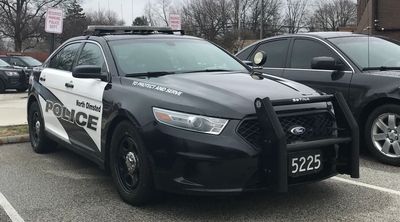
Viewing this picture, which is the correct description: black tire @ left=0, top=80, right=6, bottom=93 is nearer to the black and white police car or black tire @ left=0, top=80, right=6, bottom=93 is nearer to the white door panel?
the white door panel

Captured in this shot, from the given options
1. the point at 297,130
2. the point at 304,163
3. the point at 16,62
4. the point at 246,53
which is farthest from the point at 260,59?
the point at 16,62

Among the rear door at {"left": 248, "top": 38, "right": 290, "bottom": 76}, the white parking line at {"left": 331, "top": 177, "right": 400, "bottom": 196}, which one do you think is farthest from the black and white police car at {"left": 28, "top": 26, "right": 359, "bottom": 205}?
the rear door at {"left": 248, "top": 38, "right": 290, "bottom": 76}

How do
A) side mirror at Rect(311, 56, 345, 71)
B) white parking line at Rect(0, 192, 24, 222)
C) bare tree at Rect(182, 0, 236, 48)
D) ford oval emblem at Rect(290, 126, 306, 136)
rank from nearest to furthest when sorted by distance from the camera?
ford oval emblem at Rect(290, 126, 306, 136) → white parking line at Rect(0, 192, 24, 222) → side mirror at Rect(311, 56, 345, 71) → bare tree at Rect(182, 0, 236, 48)

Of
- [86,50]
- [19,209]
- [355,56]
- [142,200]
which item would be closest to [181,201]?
[142,200]

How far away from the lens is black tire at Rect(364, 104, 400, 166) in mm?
6020

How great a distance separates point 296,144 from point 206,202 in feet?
3.64

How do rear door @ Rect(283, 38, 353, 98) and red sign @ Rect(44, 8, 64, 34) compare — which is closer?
rear door @ Rect(283, 38, 353, 98)

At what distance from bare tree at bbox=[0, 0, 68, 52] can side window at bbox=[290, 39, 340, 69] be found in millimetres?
47100

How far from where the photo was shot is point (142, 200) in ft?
14.7

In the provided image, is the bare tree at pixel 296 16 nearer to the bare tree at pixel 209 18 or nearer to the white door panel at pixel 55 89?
the bare tree at pixel 209 18

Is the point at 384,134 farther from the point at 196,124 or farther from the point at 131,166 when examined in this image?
the point at 131,166

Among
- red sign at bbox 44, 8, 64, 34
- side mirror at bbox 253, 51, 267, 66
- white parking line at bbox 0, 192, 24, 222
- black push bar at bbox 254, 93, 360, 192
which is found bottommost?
white parking line at bbox 0, 192, 24, 222

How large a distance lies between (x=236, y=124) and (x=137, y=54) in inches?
69.2

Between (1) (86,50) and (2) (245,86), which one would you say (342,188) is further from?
(1) (86,50)
